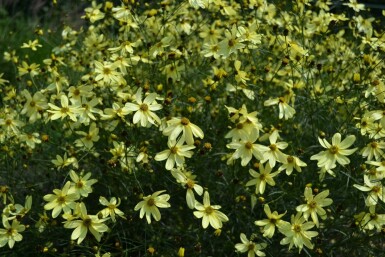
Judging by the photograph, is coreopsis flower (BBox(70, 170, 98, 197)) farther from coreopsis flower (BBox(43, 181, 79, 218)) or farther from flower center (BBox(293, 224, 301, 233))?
flower center (BBox(293, 224, 301, 233))

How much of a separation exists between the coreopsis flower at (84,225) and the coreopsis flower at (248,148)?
2.30 ft


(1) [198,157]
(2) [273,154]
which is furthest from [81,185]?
(2) [273,154]

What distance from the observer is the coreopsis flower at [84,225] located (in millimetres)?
2475

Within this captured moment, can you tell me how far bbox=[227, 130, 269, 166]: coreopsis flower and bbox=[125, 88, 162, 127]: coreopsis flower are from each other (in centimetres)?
40

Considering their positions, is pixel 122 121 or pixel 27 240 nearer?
pixel 122 121

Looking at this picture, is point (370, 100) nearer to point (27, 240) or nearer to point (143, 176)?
point (143, 176)

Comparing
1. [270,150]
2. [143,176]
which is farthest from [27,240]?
[270,150]

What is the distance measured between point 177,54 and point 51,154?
3.73 feet

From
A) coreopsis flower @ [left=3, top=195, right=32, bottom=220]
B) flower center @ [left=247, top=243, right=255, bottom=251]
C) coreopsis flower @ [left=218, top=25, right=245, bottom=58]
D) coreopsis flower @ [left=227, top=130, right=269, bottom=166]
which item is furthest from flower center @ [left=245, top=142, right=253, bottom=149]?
coreopsis flower @ [left=3, top=195, right=32, bottom=220]

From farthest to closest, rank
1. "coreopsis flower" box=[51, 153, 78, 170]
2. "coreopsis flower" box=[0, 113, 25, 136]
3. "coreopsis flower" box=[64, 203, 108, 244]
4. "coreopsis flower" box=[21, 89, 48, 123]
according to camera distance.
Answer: "coreopsis flower" box=[0, 113, 25, 136] < "coreopsis flower" box=[21, 89, 48, 123] < "coreopsis flower" box=[51, 153, 78, 170] < "coreopsis flower" box=[64, 203, 108, 244]

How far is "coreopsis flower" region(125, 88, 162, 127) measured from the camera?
2580 mm

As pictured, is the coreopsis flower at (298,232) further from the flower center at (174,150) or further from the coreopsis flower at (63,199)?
the coreopsis flower at (63,199)

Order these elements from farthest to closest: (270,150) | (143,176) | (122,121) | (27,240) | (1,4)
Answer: (1,4) < (27,240) < (143,176) < (122,121) < (270,150)

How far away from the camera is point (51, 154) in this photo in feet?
11.9
